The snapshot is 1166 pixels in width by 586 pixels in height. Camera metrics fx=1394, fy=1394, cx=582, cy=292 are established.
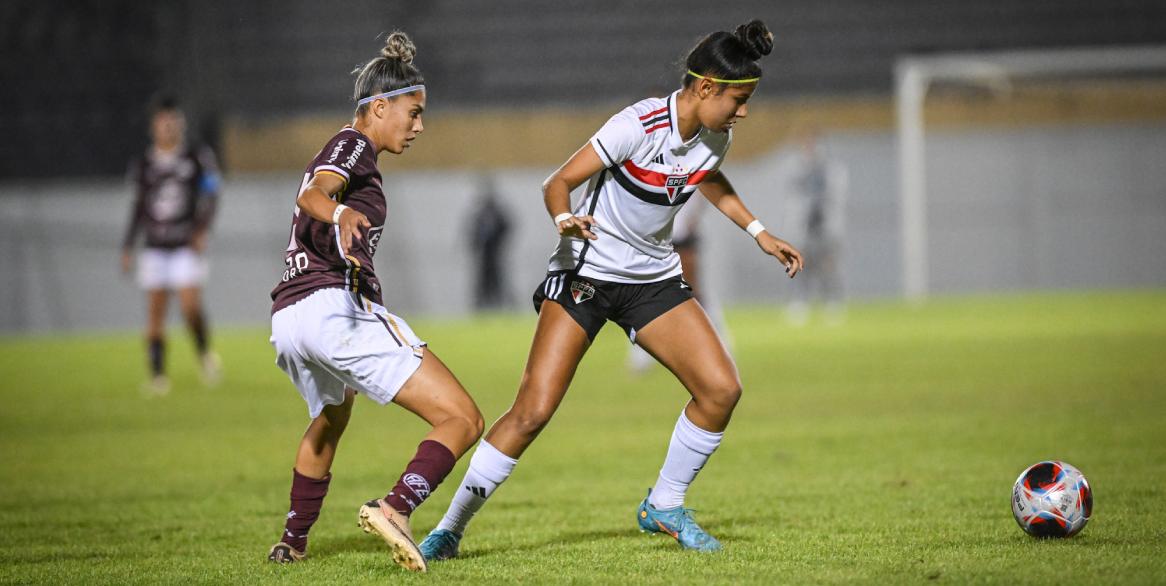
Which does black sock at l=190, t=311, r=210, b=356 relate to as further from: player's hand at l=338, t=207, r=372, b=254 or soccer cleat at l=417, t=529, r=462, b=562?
player's hand at l=338, t=207, r=372, b=254

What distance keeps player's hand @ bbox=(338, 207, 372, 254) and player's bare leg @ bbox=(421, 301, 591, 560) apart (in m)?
1.05

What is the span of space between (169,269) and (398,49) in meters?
7.88

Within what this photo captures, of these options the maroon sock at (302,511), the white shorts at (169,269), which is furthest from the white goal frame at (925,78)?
the maroon sock at (302,511)

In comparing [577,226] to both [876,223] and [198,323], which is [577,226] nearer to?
[198,323]

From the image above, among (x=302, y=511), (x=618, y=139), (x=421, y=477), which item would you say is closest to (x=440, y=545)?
(x=421, y=477)

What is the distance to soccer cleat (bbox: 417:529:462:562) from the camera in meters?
5.11

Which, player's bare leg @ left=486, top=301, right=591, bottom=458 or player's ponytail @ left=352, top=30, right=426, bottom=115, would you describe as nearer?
player's ponytail @ left=352, top=30, right=426, bottom=115

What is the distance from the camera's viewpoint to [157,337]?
1210 centimetres

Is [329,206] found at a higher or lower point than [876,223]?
Answer: higher

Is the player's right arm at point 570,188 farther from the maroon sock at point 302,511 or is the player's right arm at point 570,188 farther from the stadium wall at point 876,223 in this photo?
the stadium wall at point 876,223

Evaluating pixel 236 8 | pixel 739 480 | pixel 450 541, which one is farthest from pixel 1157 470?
pixel 236 8

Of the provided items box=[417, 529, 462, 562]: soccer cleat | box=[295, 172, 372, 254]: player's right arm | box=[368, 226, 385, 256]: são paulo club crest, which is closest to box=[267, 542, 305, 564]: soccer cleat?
box=[417, 529, 462, 562]: soccer cleat

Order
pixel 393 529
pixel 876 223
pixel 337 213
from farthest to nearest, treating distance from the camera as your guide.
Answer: pixel 876 223
pixel 393 529
pixel 337 213

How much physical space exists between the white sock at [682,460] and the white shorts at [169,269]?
7.85m
